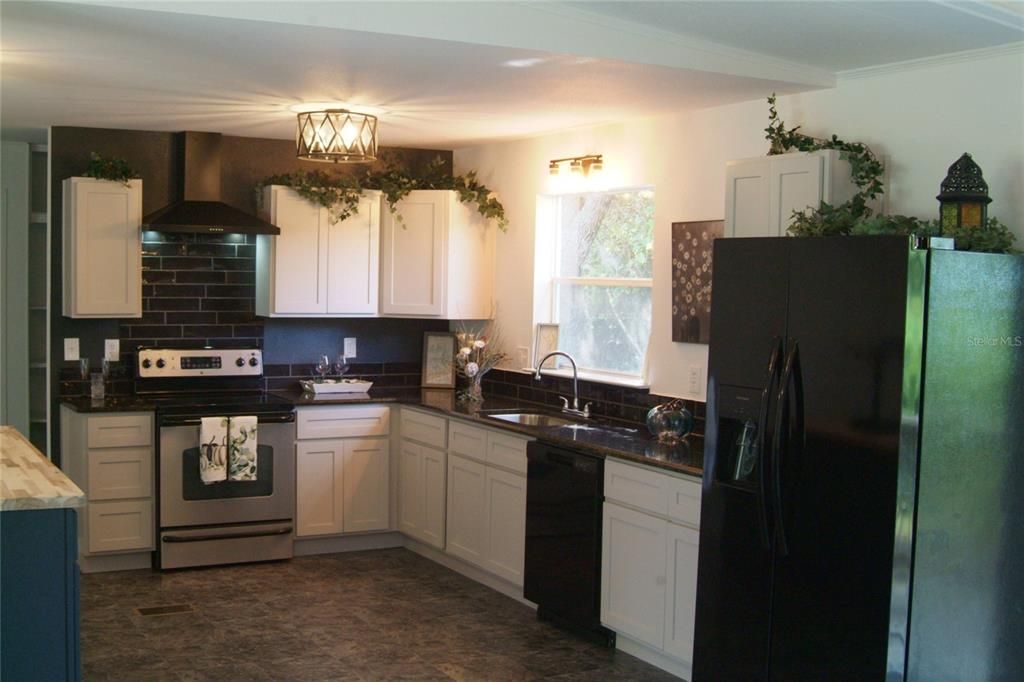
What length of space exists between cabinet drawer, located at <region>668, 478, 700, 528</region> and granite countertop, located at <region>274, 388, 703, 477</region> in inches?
2.1

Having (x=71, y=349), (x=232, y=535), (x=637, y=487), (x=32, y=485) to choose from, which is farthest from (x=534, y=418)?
(x=32, y=485)

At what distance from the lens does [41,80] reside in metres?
4.73

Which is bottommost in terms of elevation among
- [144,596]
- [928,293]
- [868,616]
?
[144,596]

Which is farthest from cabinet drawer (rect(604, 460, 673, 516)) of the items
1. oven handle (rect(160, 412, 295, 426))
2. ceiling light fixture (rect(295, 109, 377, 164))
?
oven handle (rect(160, 412, 295, 426))

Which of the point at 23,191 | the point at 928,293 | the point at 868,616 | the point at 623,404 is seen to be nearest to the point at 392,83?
the point at 623,404

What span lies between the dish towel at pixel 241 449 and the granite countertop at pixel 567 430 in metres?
0.33

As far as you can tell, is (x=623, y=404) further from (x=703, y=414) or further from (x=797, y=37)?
(x=797, y=37)

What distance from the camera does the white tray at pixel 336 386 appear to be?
21.7 feet

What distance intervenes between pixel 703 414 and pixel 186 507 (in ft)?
9.22

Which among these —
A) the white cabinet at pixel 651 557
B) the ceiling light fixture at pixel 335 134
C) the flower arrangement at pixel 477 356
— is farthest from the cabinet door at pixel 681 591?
the ceiling light fixture at pixel 335 134

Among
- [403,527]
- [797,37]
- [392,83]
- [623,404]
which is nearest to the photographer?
[797,37]

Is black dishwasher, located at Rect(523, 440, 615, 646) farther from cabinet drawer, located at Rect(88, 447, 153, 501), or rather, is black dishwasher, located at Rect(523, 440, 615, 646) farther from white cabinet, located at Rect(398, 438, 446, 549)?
cabinet drawer, located at Rect(88, 447, 153, 501)

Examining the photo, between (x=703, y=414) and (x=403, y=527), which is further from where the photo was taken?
(x=403, y=527)

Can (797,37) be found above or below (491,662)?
Result: above
